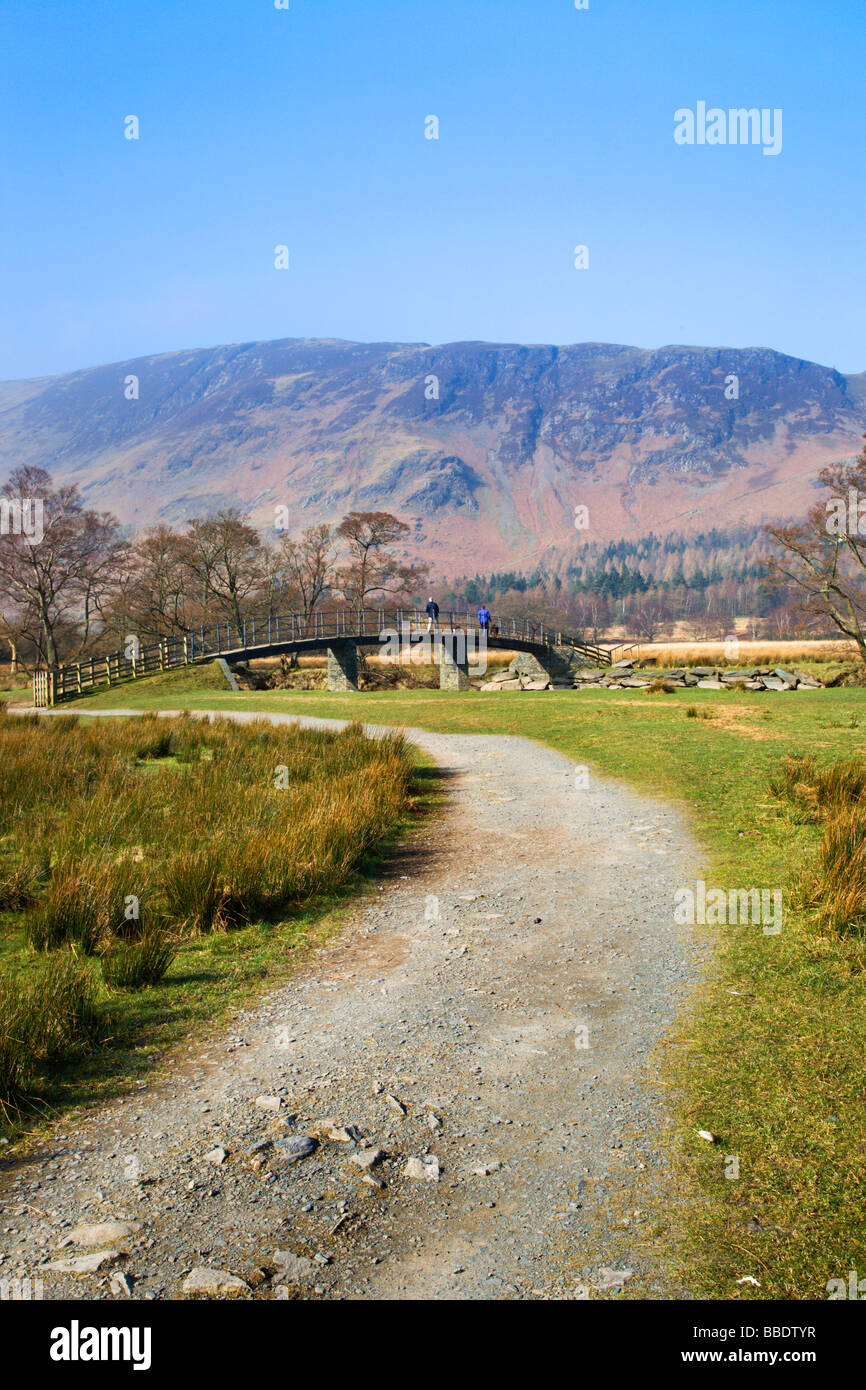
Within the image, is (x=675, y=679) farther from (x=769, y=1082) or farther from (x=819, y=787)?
(x=769, y=1082)

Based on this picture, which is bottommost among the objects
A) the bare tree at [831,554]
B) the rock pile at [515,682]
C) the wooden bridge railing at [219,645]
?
the rock pile at [515,682]

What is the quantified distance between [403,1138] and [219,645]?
46837 millimetres

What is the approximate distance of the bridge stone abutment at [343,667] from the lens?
171 feet

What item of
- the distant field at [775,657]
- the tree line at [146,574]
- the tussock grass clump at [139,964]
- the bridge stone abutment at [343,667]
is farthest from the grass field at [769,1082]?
the tree line at [146,574]

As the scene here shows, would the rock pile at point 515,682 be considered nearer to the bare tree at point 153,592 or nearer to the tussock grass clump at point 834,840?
the bare tree at point 153,592

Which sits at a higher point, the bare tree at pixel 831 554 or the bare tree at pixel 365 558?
the bare tree at pixel 365 558

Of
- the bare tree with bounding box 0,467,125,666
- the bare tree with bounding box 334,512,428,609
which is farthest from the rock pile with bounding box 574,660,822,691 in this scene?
the bare tree with bounding box 0,467,125,666

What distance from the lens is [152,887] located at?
834 centimetres

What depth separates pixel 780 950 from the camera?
22.1 ft

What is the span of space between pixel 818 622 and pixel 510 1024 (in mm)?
38753

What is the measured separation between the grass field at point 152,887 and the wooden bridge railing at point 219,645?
2888 cm

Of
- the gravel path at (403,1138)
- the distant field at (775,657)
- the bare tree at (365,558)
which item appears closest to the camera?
the gravel path at (403,1138)
